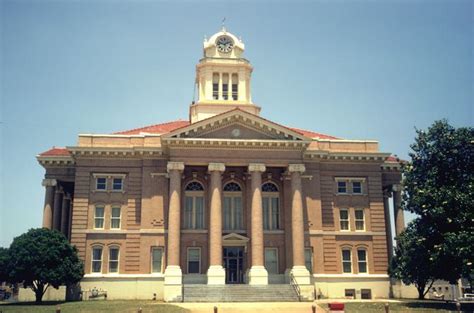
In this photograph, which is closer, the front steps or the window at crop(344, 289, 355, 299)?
the front steps

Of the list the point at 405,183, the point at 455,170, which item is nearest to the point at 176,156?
the point at 405,183

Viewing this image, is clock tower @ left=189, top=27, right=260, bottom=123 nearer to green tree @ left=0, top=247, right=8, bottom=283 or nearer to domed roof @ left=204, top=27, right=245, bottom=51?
domed roof @ left=204, top=27, right=245, bottom=51

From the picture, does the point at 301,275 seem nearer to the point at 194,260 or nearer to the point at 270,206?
the point at 270,206

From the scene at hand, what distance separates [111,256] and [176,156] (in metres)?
9.94

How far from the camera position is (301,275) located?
3953 centimetres

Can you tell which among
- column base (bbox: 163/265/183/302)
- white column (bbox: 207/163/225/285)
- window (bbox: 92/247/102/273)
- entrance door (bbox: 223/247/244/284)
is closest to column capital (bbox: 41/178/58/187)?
window (bbox: 92/247/102/273)

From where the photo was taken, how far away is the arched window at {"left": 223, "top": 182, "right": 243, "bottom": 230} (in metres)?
43.9

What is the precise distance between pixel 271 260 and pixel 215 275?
21.7 feet

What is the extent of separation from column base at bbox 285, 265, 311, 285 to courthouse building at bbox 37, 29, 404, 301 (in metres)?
0.09

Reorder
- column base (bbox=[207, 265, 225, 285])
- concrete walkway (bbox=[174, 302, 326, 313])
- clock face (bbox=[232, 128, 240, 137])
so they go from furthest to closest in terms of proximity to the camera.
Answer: clock face (bbox=[232, 128, 240, 137]), column base (bbox=[207, 265, 225, 285]), concrete walkway (bbox=[174, 302, 326, 313])

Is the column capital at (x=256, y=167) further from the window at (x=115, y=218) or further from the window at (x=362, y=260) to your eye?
the window at (x=115, y=218)

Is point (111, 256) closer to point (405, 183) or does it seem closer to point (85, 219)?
point (85, 219)

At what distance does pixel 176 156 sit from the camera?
41.3 m

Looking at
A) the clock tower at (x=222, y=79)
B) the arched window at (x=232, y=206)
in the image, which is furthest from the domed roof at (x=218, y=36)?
the arched window at (x=232, y=206)
